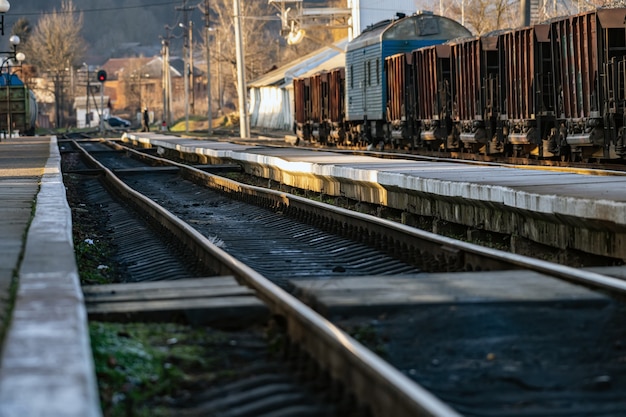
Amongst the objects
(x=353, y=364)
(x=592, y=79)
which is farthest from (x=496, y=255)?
(x=592, y=79)

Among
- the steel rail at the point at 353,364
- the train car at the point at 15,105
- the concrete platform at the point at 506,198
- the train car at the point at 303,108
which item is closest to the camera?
the steel rail at the point at 353,364

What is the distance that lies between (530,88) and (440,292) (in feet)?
58.0

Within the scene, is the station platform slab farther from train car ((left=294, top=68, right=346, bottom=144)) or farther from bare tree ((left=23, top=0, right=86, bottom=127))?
bare tree ((left=23, top=0, right=86, bottom=127))

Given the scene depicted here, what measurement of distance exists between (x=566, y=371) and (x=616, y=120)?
15546 millimetres

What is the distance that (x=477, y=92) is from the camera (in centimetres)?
2789

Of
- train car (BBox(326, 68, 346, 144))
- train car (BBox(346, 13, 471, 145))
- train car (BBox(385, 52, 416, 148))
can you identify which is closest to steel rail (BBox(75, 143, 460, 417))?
train car (BBox(385, 52, 416, 148))

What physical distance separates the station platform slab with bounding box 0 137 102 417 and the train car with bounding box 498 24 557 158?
47.3 ft

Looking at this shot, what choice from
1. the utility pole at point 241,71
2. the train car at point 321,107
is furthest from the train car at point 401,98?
the utility pole at point 241,71

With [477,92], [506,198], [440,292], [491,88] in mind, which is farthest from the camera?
[477,92]

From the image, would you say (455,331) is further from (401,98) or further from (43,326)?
(401,98)

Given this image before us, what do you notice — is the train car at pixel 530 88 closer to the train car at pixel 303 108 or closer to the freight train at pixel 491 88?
the freight train at pixel 491 88

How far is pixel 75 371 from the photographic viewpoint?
4.38 metres

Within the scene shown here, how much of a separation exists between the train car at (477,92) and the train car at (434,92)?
1.54 ft

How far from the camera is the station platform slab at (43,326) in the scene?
3996mm
